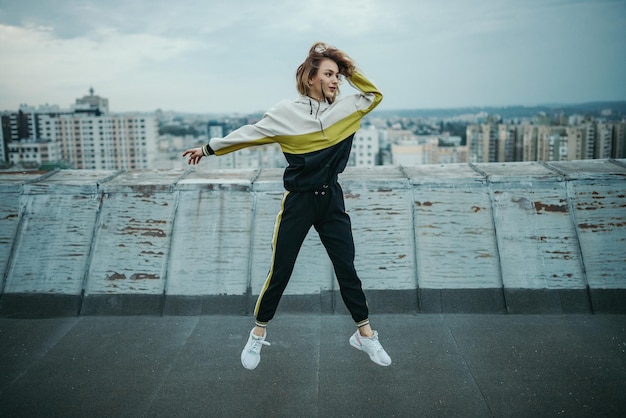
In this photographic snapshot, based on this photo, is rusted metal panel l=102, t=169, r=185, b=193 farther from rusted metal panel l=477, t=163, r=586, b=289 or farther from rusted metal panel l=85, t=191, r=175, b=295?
rusted metal panel l=477, t=163, r=586, b=289

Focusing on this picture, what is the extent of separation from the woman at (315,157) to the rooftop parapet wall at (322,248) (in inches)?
30.4

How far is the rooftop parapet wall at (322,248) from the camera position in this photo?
379 cm

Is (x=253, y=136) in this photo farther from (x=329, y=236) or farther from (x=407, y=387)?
(x=407, y=387)

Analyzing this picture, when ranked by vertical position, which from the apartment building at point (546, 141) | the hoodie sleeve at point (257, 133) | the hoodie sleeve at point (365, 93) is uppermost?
the apartment building at point (546, 141)

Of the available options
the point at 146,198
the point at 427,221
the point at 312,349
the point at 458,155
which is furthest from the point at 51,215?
the point at 458,155

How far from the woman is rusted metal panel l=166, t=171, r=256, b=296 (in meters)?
0.95

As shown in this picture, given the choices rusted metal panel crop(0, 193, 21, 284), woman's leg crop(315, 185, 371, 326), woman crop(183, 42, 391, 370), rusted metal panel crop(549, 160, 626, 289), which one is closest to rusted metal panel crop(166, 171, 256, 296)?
woman crop(183, 42, 391, 370)

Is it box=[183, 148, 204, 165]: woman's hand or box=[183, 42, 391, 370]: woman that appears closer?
box=[183, 42, 391, 370]: woman

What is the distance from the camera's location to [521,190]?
416cm

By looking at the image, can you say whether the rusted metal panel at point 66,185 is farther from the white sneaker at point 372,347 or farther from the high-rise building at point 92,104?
the high-rise building at point 92,104

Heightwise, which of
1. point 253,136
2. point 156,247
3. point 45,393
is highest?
point 253,136

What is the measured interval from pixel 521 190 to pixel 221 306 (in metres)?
2.54

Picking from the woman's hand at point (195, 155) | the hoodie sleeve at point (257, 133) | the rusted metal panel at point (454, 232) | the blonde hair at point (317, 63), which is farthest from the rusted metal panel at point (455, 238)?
the woman's hand at point (195, 155)

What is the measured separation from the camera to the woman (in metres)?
2.98
